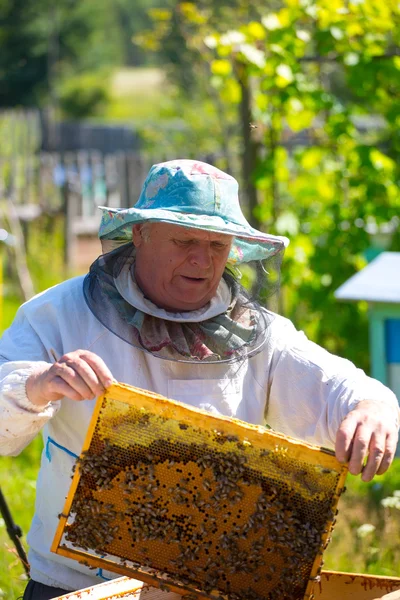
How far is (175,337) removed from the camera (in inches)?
92.4

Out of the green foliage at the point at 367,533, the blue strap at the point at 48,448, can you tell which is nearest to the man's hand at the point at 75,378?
the blue strap at the point at 48,448

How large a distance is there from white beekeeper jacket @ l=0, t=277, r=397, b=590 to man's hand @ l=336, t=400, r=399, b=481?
0.61ft

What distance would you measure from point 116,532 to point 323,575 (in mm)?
527

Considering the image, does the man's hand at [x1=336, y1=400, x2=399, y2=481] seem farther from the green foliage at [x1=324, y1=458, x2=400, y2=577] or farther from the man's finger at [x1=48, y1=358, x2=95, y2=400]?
the green foliage at [x1=324, y1=458, x2=400, y2=577]

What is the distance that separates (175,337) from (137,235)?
310 millimetres

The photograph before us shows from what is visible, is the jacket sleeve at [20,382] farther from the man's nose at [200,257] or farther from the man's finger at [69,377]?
the man's nose at [200,257]

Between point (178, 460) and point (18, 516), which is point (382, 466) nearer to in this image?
point (178, 460)

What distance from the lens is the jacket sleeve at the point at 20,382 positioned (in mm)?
2080

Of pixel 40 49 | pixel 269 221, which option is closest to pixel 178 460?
pixel 269 221

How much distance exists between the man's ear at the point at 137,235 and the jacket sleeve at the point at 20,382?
1.10ft

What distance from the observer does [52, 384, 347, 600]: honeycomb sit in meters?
1.98

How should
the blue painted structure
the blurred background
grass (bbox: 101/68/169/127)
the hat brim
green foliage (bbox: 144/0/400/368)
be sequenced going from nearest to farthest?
the hat brim, the blue painted structure, the blurred background, green foliage (bbox: 144/0/400/368), grass (bbox: 101/68/169/127)

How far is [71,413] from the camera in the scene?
→ 2.38 m

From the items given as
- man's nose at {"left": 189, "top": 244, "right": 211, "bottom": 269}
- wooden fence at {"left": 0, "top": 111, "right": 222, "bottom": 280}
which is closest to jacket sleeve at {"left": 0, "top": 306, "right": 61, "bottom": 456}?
man's nose at {"left": 189, "top": 244, "right": 211, "bottom": 269}
